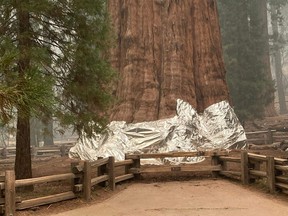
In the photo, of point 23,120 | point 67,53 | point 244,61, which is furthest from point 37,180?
point 244,61

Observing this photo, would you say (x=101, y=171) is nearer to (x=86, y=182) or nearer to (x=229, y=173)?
(x=86, y=182)

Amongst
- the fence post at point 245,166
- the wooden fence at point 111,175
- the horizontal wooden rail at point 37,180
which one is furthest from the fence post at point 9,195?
the fence post at point 245,166

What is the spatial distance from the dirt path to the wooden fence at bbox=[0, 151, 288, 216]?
513 mm

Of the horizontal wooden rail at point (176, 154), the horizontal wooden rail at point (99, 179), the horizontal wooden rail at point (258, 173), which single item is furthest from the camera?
the horizontal wooden rail at point (176, 154)

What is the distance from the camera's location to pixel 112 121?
1683 centimetres

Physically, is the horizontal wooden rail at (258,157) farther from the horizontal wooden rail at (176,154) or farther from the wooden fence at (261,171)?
the horizontal wooden rail at (176,154)

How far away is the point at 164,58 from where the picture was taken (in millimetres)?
17281

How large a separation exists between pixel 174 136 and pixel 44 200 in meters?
7.86

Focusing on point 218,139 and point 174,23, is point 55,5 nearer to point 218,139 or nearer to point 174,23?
point 174,23

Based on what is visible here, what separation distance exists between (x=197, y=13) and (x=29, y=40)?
9.94 meters

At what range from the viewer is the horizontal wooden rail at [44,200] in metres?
8.21

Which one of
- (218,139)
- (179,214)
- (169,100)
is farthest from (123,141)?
(179,214)

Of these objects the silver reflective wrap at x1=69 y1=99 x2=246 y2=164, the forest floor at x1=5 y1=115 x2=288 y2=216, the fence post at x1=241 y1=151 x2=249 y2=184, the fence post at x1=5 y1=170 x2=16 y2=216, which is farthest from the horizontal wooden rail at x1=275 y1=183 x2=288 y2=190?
the fence post at x1=5 y1=170 x2=16 y2=216

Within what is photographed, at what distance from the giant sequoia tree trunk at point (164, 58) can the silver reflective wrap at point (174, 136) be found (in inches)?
16.5
